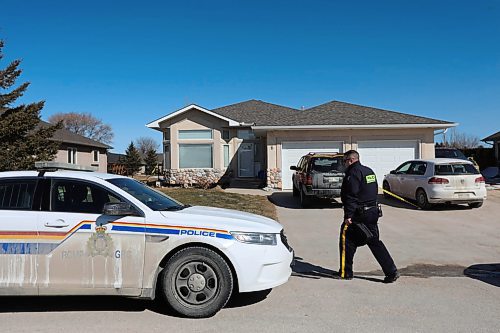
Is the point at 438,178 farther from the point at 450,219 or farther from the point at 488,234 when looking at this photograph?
the point at 488,234

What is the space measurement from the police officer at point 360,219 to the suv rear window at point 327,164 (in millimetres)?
7116

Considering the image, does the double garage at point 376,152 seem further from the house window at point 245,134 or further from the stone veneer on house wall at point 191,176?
the house window at point 245,134

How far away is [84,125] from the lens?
270 feet

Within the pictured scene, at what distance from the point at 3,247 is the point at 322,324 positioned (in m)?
3.57

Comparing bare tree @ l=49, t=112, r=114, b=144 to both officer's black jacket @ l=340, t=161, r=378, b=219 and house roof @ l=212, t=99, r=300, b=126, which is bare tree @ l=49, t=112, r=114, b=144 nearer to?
house roof @ l=212, t=99, r=300, b=126

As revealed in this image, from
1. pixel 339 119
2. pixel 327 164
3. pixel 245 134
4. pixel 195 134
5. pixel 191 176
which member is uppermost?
pixel 339 119

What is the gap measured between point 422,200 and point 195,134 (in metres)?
13.0

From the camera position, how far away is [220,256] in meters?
4.94

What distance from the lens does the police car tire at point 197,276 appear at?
4.88 meters

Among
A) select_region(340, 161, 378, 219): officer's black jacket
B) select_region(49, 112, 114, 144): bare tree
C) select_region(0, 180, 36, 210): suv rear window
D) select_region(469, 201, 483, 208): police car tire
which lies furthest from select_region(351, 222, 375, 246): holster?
select_region(49, 112, 114, 144): bare tree

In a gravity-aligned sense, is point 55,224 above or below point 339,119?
below

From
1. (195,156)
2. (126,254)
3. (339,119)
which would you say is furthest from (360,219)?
(195,156)

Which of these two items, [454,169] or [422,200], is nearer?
[454,169]

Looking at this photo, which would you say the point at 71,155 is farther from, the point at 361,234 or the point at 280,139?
the point at 361,234
